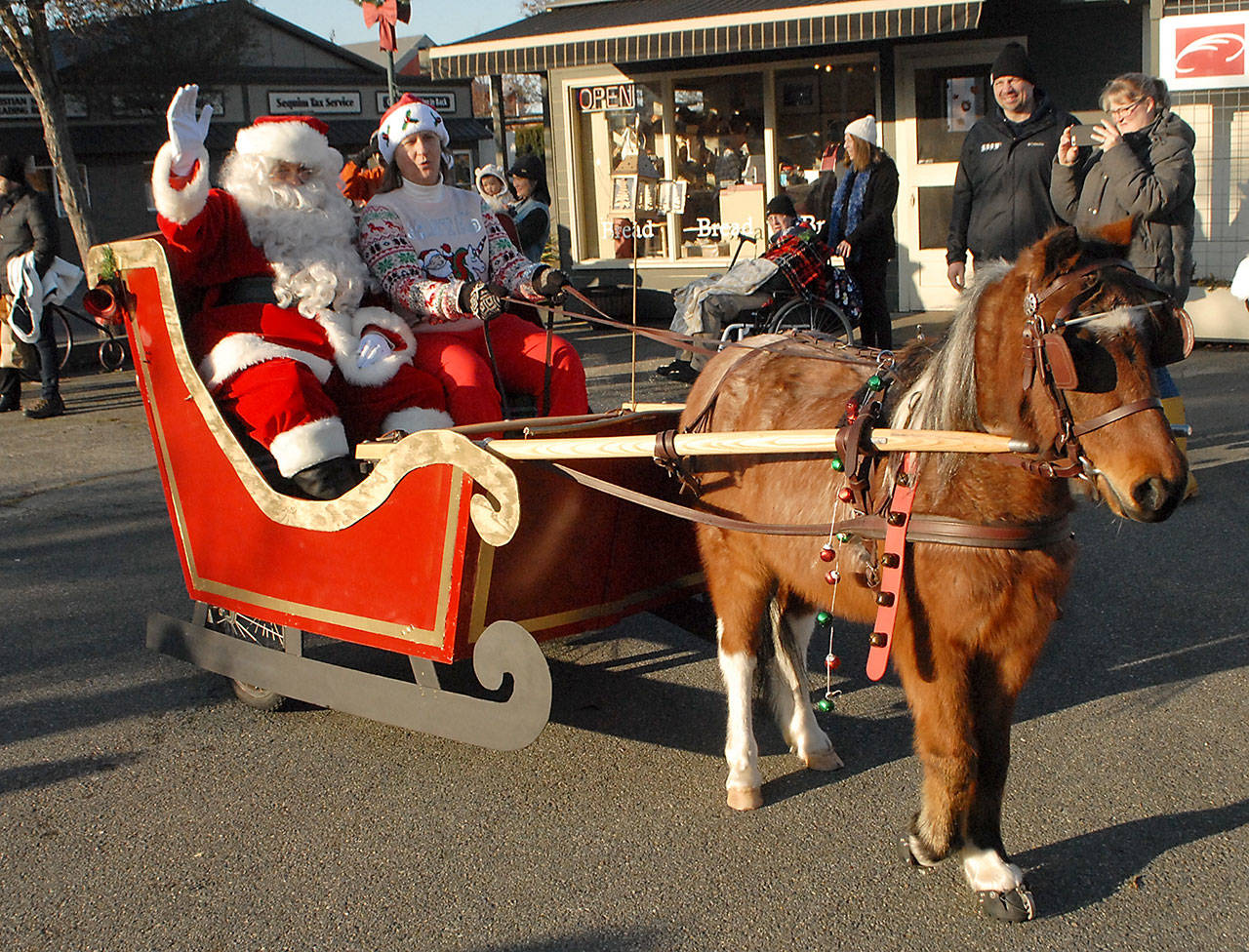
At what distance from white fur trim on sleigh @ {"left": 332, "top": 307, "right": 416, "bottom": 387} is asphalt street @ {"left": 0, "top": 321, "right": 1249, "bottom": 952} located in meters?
0.87

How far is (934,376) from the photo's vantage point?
2.68m

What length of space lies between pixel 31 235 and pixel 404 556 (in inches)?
303

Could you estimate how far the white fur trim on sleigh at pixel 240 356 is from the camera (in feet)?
12.0

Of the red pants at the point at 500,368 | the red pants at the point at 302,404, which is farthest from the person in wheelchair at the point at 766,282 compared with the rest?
the red pants at the point at 302,404

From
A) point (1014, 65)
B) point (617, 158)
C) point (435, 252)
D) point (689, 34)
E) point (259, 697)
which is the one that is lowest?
point (259, 697)

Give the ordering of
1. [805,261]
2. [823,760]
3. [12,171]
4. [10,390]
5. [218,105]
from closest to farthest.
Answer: [823,760]
[805,261]
[12,171]
[10,390]
[218,105]

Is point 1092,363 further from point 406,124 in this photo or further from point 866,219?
point 866,219

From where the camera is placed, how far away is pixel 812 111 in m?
12.4

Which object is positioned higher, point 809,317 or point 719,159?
point 719,159

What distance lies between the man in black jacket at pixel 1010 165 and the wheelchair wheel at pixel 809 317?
6.24 ft

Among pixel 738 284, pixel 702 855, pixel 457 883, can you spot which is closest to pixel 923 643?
pixel 702 855

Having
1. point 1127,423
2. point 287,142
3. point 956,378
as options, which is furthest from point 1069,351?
point 287,142

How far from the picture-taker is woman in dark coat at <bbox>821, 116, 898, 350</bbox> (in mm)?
7590

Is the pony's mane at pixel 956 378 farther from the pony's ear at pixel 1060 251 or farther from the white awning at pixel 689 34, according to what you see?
the white awning at pixel 689 34
